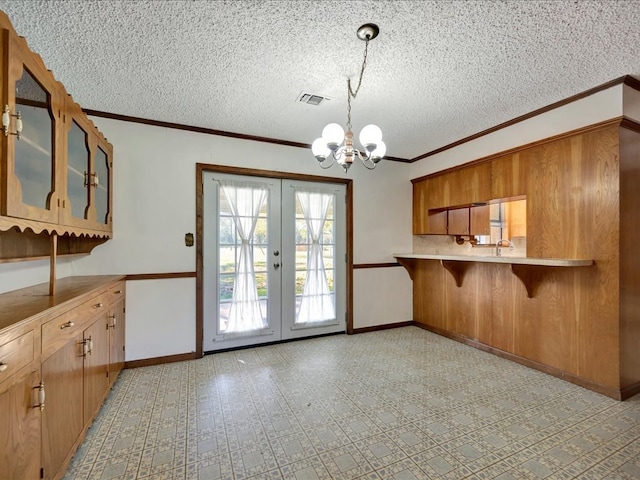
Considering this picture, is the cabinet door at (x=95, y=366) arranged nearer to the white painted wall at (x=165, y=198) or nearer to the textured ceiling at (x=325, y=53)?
the white painted wall at (x=165, y=198)

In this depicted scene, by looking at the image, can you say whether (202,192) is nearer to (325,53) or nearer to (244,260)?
(244,260)

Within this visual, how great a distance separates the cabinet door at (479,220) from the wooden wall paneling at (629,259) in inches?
58.6

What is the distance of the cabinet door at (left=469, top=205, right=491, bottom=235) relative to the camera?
13.1 ft

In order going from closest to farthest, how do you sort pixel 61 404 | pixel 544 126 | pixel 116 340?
pixel 61 404 < pixel 116 340 < pixel 544 126

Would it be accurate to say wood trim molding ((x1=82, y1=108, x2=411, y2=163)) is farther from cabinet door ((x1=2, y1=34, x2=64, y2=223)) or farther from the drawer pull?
the drawer pull

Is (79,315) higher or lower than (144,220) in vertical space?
lower

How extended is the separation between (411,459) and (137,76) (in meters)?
3.21

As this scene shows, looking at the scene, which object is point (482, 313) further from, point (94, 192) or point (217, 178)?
point (94, 192)


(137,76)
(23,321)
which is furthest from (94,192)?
(23,321)

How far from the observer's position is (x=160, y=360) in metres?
3.17

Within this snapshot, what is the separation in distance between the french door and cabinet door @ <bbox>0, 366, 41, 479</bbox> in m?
2.11

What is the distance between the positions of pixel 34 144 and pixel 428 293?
14.2 feet

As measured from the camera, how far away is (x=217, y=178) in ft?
11.5

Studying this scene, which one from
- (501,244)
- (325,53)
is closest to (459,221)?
(501,244)
